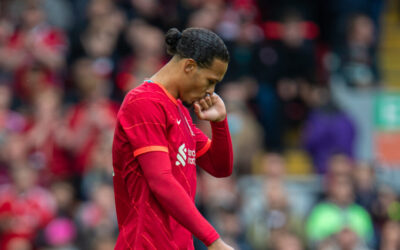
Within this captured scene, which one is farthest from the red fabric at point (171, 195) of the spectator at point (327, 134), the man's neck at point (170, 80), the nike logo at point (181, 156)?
the spectator at point (327, 134)

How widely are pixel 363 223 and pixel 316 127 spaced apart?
1.52 m

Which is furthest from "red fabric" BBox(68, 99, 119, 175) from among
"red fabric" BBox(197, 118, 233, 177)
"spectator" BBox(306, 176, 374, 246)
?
"red fabric" BBox(197, 118, 233, 177)

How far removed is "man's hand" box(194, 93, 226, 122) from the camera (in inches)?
163

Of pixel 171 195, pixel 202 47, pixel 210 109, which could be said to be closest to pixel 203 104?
pixel 210 109

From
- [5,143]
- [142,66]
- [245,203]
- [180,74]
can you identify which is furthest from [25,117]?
[180,74]

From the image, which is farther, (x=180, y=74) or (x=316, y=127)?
(x=316, y=127)

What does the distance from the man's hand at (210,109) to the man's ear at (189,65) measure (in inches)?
8.4

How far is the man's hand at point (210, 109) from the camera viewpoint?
414 cm

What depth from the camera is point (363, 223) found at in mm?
8430

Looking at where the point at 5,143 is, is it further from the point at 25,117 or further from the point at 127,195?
the point at 127,195

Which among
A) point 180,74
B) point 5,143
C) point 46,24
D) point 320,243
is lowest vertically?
point 320,243

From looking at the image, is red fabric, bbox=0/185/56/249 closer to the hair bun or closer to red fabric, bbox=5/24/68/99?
red fabric, bbox=5/24/68/99

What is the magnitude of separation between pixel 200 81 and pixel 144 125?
36 centimetres

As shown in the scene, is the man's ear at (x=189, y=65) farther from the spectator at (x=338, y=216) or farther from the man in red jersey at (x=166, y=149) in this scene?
the spectator at (x=338, y=216)
